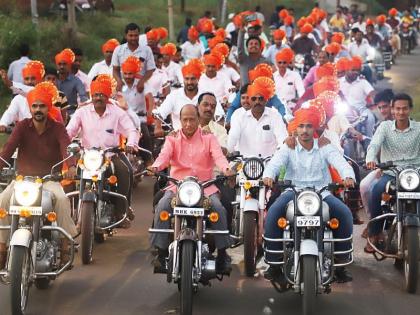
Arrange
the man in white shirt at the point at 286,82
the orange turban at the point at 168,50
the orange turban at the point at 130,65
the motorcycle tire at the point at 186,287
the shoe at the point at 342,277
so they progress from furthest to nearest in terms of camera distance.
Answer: the orange turban at the point at 168,50 < the man in white shirt at the point at 286,82 < the orange turban at the point at 130,65 < the shoe at the point at 342,277 < the motorcycle tire at the point at 186,287

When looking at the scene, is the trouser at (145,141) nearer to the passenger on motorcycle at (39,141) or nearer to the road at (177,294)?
the road at (177,294)

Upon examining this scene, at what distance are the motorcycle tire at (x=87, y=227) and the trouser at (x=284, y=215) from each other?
213 centimetres

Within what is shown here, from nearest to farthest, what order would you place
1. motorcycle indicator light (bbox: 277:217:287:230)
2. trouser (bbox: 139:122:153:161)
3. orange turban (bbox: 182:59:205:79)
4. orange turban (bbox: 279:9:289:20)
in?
motorcycle indicator light (bbox: 277:217:287:230), orange turban (bbox: 182:59:205:79), trouser (bbox: 139:122:153:161), orange turban (bbox: 279:9:289:20)

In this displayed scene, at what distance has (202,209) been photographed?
9.12 m

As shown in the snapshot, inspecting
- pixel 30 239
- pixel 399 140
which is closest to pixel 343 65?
pixel 399 140

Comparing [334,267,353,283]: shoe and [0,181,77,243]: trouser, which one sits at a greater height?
[0,181,77,243]: trouser

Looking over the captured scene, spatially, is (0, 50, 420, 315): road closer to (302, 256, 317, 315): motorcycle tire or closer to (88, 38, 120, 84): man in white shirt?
(302, 256, 317, 315): motorcycle tire

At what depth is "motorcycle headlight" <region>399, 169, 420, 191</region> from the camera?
10.2 metres

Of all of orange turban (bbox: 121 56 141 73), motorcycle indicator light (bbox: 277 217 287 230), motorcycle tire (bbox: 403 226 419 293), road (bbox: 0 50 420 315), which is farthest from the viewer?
orange turban (bbox: 121 56 141 73)

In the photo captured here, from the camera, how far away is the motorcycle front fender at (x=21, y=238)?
29.1ft

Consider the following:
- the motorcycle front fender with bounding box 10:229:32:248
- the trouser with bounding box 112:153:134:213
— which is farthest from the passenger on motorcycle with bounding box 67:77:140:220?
the motorcycle front fender with bounding box 10:229:32:248

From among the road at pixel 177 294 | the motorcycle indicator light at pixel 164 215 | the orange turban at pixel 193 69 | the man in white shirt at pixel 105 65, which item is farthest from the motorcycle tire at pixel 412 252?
the man in white shirt at pixel 105 65

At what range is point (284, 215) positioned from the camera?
31.3 feet

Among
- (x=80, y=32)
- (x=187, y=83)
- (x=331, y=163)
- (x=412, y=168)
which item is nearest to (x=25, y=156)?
(x=331, y=163)
